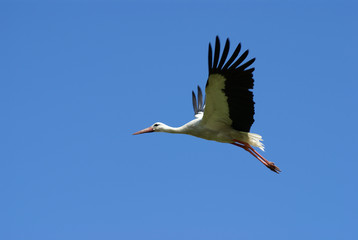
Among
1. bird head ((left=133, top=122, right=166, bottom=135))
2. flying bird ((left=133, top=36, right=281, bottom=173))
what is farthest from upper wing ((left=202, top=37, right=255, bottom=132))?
bird head ((left=133, top=122, right=166, bottom=135))

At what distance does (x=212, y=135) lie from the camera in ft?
28.1

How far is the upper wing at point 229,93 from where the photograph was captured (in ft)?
24.0

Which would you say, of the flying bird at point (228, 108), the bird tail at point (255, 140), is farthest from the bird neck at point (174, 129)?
the bird tail at point (255, 140)

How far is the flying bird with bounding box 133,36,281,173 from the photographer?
7.35m

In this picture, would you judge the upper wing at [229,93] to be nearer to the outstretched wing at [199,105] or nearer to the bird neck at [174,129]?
the bird neck at [174,129]

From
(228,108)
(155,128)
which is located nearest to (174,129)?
(155,128)

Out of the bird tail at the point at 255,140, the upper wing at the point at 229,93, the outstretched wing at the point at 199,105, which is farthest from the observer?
the outstretched wing at the point at 199,105

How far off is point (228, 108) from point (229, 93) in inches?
16.1

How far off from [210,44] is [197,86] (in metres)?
3.78

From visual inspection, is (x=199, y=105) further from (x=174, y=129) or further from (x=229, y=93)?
(x=229, y=93)

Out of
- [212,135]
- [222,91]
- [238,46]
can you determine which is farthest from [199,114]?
[238,46]

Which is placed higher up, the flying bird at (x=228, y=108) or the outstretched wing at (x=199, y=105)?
the outstretched wing at (x=199, y=105)

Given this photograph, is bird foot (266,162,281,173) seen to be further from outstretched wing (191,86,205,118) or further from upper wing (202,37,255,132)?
outstretched wing (191,86,205,118)

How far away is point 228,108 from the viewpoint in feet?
26.5
